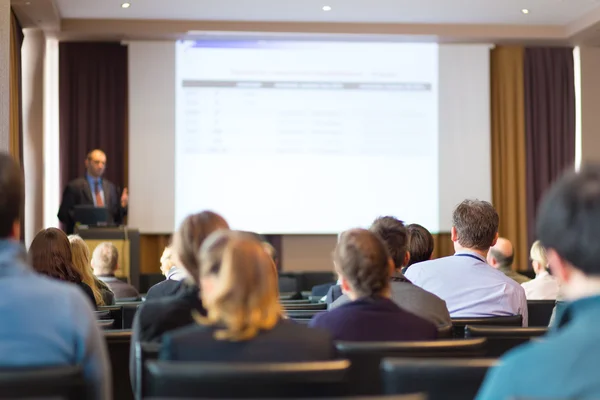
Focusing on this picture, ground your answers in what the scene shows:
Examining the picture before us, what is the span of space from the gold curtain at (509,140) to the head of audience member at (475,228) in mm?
6681

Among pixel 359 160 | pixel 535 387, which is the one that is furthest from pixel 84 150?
pixel 535 387

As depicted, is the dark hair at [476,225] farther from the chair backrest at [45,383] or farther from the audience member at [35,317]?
the chair backrest at [45,383]

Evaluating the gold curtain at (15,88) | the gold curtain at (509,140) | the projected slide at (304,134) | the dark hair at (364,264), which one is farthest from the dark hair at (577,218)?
the gold curtain at (509,140)

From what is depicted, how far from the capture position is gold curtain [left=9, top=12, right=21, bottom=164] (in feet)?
27.2

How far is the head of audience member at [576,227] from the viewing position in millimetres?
1458

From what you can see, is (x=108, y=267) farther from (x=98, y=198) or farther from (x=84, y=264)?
(x=98, y=198)

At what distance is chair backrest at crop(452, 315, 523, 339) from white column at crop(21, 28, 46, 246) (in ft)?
22.5

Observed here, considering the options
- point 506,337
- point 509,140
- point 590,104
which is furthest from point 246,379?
point 590,104

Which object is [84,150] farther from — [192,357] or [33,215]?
[192,357]

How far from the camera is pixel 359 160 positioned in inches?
387

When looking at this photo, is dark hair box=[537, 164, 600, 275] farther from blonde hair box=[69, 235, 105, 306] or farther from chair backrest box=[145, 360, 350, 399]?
blonde hair box=[69, 235, 105, 306]

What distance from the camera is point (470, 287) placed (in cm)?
373

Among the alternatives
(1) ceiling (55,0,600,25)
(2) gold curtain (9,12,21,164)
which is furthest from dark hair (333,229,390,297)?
(1) ceiling (55,0,600,25)

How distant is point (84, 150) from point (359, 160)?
308 centimetres
